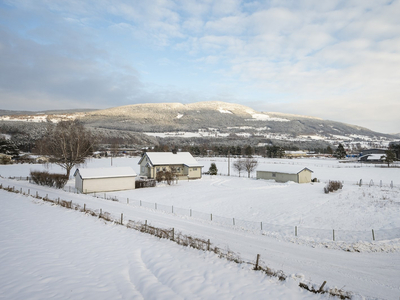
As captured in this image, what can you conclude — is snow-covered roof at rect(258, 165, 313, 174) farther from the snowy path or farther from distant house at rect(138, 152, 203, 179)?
the snowy path

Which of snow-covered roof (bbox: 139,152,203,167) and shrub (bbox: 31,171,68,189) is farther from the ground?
snow-covered roof (bbox: 139,152,203,167)

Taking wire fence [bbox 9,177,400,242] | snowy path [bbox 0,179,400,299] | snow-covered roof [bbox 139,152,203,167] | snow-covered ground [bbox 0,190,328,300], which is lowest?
wire fence [bbox 9,177,400,242]

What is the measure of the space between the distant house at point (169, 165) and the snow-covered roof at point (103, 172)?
26.0ft

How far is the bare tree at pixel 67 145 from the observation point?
128 feet

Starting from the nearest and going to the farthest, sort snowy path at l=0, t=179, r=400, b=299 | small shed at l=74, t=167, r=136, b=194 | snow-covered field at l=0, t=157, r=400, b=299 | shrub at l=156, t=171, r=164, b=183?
snowy path at l=0, t=179, r=400, b=299, snow-covered field at l=0, t=157, r=400, b=299, small shed at l=74, t=167, r=136, b=194, shrub at l=156, t=171, r=164, b=183

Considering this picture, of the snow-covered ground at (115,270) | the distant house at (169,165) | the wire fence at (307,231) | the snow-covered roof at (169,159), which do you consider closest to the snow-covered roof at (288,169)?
the distant house at (169,165)

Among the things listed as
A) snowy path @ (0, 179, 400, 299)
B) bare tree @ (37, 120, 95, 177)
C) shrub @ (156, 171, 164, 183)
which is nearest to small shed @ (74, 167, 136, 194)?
shrub @ (156, 171, 164, 183)

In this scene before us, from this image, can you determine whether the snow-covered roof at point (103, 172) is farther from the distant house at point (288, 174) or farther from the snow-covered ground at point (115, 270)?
the distant house at point (288, 174)

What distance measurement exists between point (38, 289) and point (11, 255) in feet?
14.7

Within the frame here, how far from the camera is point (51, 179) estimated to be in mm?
36062

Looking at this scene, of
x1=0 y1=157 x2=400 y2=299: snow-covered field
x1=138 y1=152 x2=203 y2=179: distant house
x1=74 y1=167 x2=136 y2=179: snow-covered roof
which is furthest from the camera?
x1=138 y1=152 x2=203 y2=179: distant house

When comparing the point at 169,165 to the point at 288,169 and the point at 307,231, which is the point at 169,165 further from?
the point at 307,231

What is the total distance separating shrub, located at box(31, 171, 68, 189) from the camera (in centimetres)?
3522

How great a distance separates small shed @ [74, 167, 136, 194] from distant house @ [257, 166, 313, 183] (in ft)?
84.8
